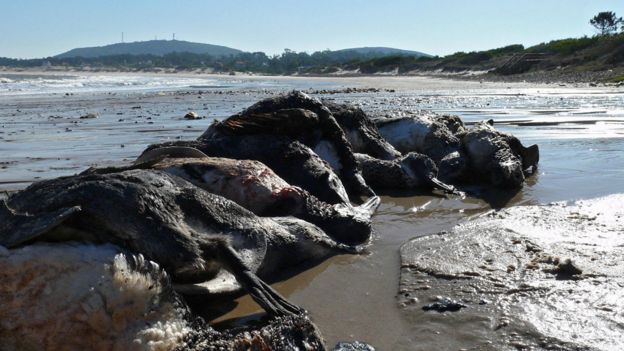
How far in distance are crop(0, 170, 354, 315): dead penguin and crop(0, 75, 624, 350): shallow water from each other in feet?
0.97

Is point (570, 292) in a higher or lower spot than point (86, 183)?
lower

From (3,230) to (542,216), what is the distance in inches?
157

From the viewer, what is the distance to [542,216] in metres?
5.14

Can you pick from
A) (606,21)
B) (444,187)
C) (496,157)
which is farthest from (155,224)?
(606,21)

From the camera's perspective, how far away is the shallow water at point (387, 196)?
11.3 ft

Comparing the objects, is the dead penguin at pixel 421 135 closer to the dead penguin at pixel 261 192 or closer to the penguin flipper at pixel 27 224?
the dead penguin at pixel 261 192

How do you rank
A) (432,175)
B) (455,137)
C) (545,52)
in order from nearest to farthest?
(432,175) → (455,137) → (545,52)

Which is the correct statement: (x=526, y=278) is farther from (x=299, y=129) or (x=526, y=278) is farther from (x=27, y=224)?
(x=299, y=129)

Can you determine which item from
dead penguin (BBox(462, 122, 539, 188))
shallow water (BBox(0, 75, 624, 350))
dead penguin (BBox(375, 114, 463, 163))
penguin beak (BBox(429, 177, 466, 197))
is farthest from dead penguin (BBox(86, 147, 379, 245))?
dead penguin (BBox(375, 114, 463, 163))

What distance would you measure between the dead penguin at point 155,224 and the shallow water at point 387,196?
0.29 metres

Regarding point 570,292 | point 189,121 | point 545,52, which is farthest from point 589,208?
point 545,52

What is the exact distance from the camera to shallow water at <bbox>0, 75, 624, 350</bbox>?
3.45 m

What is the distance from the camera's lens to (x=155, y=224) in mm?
3115

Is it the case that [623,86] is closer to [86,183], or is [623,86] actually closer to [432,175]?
[432,175]
